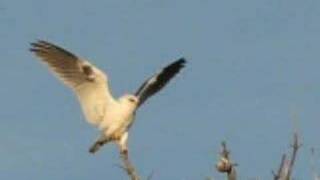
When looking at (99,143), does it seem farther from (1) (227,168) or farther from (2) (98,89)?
(1) (227,168)

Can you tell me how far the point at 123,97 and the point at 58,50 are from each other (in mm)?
1050

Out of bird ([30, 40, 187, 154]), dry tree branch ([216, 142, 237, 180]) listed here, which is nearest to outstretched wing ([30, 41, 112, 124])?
bird ([30, 40, 187, 154])

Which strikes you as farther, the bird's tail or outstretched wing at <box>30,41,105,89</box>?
outstretched wing at <box>30,41,105,89</box>

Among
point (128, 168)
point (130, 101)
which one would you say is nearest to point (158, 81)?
point (130, 101)

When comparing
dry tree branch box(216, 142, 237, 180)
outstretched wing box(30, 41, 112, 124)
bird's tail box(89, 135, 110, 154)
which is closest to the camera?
dry tree branch box(216, 142, 237, 180)

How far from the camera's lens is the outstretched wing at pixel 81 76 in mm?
12875

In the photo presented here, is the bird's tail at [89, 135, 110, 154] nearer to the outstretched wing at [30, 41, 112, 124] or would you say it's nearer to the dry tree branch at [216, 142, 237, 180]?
the outstretched wing at [30, 41, 112, 124]

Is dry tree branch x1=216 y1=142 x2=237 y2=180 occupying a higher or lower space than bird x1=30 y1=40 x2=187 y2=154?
higher

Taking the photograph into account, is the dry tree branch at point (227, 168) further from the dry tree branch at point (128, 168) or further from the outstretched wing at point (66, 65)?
the outstretched wing at point (66, 65)

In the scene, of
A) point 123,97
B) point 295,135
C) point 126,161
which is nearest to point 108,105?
point 123,97

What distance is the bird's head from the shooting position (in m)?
12.7

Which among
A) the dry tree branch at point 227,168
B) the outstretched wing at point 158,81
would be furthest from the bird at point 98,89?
the dry tree branch at point 227,168

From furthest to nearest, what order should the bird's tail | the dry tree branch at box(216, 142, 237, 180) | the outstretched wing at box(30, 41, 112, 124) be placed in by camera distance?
the outstretched wing at box(30, 41, 112, 124) < the bird's tail < the dry tree branch at box(216, 142, 237, 180)

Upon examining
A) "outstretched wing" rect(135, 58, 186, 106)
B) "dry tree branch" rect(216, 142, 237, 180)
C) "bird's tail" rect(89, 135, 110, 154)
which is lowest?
"bird's tail" rect(89, 135, 110, 154)
